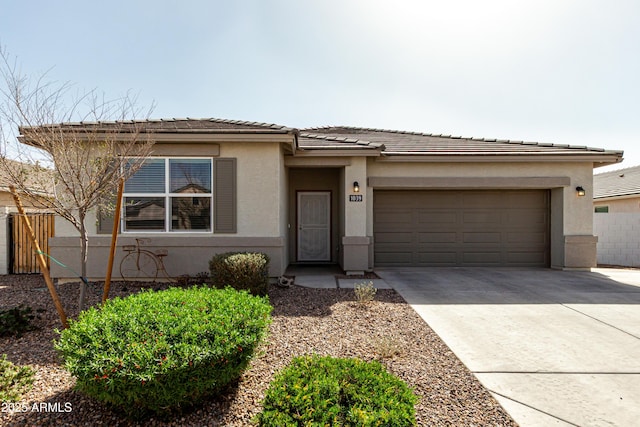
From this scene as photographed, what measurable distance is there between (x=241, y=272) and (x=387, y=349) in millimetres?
A: 3127

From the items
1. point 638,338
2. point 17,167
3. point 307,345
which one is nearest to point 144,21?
point 17,167

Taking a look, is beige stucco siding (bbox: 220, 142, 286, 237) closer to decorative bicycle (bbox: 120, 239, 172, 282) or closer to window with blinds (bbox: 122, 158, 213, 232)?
window with blinds (bbox: 122, 158, 213, 232)

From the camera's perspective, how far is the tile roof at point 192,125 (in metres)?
6.65

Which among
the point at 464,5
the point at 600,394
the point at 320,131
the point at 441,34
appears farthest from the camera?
the point at 320,131

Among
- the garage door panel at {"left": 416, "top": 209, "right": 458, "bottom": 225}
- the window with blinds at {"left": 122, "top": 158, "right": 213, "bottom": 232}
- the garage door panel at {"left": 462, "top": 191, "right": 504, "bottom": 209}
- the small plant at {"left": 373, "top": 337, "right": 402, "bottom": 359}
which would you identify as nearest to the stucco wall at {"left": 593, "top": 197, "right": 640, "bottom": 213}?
the garage door panel at {"left": 462, "top": 191, "right": 504, "bottom": 209}

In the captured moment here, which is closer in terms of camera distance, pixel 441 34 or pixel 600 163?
pixel 441 34

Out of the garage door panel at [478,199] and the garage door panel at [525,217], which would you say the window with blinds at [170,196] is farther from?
the garage door panel at [525,217]

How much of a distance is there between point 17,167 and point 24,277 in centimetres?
590

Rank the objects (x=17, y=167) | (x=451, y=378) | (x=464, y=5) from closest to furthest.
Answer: (x=451, y=378)
(x=17, y=167)
(x=464, y=5)

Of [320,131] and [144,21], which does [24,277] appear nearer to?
[144,21]

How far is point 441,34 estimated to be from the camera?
7.79 metres

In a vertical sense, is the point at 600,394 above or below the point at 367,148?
below

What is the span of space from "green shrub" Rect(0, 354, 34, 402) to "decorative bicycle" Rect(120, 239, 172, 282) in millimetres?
4178

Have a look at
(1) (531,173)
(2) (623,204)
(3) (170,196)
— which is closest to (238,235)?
(3) (170,196)
